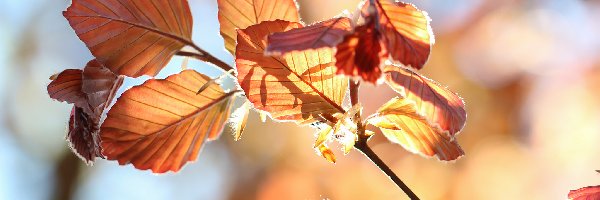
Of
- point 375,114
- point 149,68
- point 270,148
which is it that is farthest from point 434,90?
point 270,148

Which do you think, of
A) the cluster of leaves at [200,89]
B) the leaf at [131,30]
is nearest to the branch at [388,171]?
the cluster of leaves at [200,89]

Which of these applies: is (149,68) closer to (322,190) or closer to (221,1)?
(221,1)

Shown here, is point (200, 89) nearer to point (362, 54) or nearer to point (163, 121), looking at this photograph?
point (163, 121)

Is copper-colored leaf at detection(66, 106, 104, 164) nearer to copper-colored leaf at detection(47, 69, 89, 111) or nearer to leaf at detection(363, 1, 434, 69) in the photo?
copper-colored leaf at detection(47, 69, 89, 111)

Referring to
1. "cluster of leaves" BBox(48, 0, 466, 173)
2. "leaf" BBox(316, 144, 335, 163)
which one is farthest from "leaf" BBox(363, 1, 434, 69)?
"leaf" BBox(316, 144, 335, 163)

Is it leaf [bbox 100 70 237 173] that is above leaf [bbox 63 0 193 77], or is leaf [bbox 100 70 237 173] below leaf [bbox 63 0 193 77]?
below

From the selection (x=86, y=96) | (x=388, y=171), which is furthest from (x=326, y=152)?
(x=86, y=96)

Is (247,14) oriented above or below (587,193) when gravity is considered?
above
